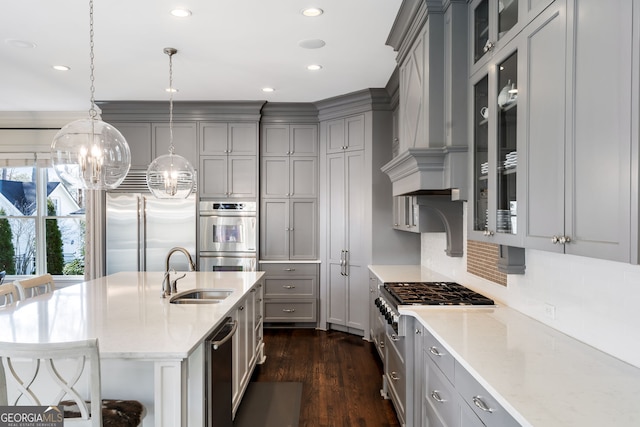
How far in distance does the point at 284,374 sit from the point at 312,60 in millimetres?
2954

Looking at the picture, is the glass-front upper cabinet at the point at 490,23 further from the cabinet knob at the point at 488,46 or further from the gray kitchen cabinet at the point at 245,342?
the gray kitchen cabinet at the point at 245,342

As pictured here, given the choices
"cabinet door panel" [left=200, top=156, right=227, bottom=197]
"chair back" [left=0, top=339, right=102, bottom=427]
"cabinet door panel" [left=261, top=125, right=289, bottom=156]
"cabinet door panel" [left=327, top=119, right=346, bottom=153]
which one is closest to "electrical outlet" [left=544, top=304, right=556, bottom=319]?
"chair back" [left=0, top=339, right=102, bottom=427]

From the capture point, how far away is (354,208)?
4.96m

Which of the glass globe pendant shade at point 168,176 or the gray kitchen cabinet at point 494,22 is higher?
the gray kitchen cabinet at point 494,22

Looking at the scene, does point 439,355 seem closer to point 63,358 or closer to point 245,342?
point 63,358

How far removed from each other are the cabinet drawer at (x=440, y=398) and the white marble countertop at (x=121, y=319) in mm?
1139

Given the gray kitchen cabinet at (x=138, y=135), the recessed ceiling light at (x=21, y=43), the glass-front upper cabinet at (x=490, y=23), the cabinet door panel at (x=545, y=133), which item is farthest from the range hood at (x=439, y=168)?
the gray kitchen cabinet at (x=138, y=135)

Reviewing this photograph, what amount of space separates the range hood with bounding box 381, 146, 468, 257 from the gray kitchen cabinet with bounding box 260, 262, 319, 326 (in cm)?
248

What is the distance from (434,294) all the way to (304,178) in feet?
10.1

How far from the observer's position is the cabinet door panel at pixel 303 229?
5379 millimetres

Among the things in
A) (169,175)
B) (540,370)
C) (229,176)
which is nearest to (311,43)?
(169,175)

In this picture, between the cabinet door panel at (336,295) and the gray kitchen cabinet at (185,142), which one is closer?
the cabinet door panel at (336,295)

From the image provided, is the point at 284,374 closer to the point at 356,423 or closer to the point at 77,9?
the point at 356,423

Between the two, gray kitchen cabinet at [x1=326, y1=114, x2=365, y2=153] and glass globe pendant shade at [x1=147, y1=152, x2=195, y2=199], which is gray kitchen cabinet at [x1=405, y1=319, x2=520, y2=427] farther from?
gray kitchen cabinet at [x1=326, y1=114, x2=365, y2=153]
